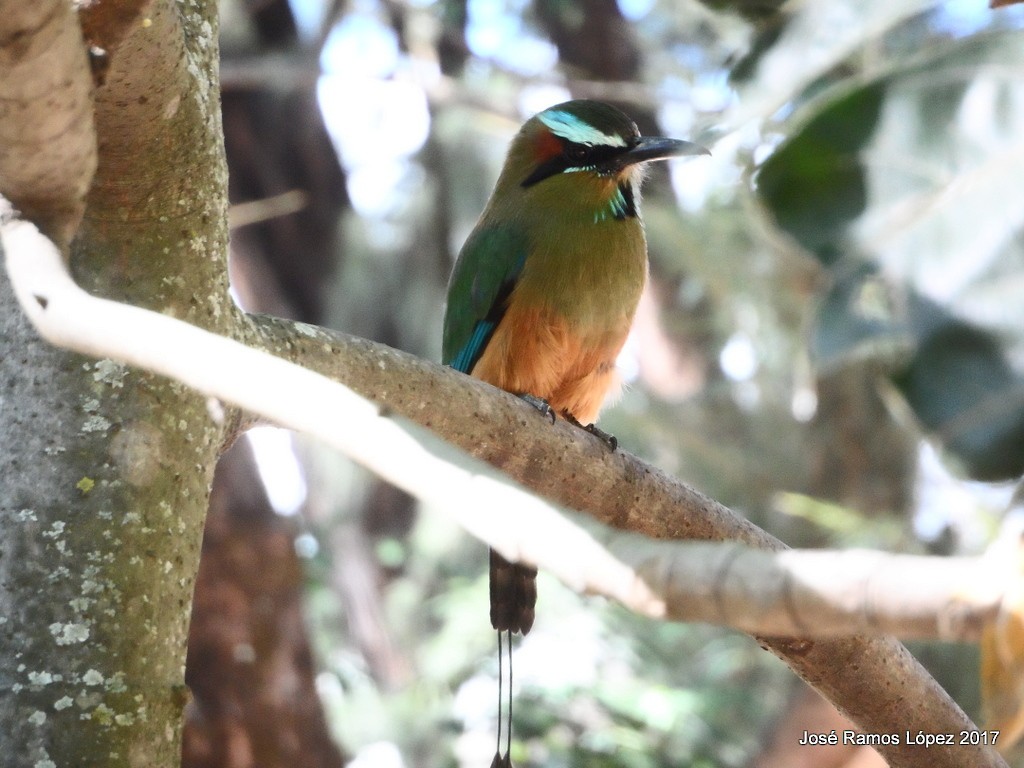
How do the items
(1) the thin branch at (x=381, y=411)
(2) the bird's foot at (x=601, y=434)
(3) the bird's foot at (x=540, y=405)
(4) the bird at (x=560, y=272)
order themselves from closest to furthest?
(1) the thin branch at (x=381, y=411) < (2) the bird's foot at (x=601, y=434) < (3) the bird's foot at (x=540, y=405) < (4) the bird at (x=560, y=272)

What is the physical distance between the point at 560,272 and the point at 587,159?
455mm

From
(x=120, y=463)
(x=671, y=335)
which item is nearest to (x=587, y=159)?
(x=120, y=463)

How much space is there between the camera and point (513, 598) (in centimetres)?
275

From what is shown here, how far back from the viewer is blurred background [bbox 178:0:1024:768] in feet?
3.98

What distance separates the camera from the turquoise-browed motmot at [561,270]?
307 cm

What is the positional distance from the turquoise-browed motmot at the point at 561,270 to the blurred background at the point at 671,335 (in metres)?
0.40

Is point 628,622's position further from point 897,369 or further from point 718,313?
point 897,369

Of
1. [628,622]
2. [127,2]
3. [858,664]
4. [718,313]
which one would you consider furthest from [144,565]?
[718,313]

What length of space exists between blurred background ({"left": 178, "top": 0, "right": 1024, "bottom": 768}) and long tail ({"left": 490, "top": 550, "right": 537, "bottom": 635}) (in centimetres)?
80

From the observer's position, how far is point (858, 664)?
79.4 inches

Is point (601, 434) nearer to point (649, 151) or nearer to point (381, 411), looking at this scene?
point (649, 151)

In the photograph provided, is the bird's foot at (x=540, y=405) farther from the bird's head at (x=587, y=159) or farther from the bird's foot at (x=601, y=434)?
the bird's head at (x=587, y=159)

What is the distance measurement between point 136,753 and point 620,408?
4640 mm

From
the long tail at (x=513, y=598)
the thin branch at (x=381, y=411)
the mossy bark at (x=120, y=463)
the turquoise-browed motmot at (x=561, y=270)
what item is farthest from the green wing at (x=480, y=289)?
the mossy bark at (x=120, y=463)
